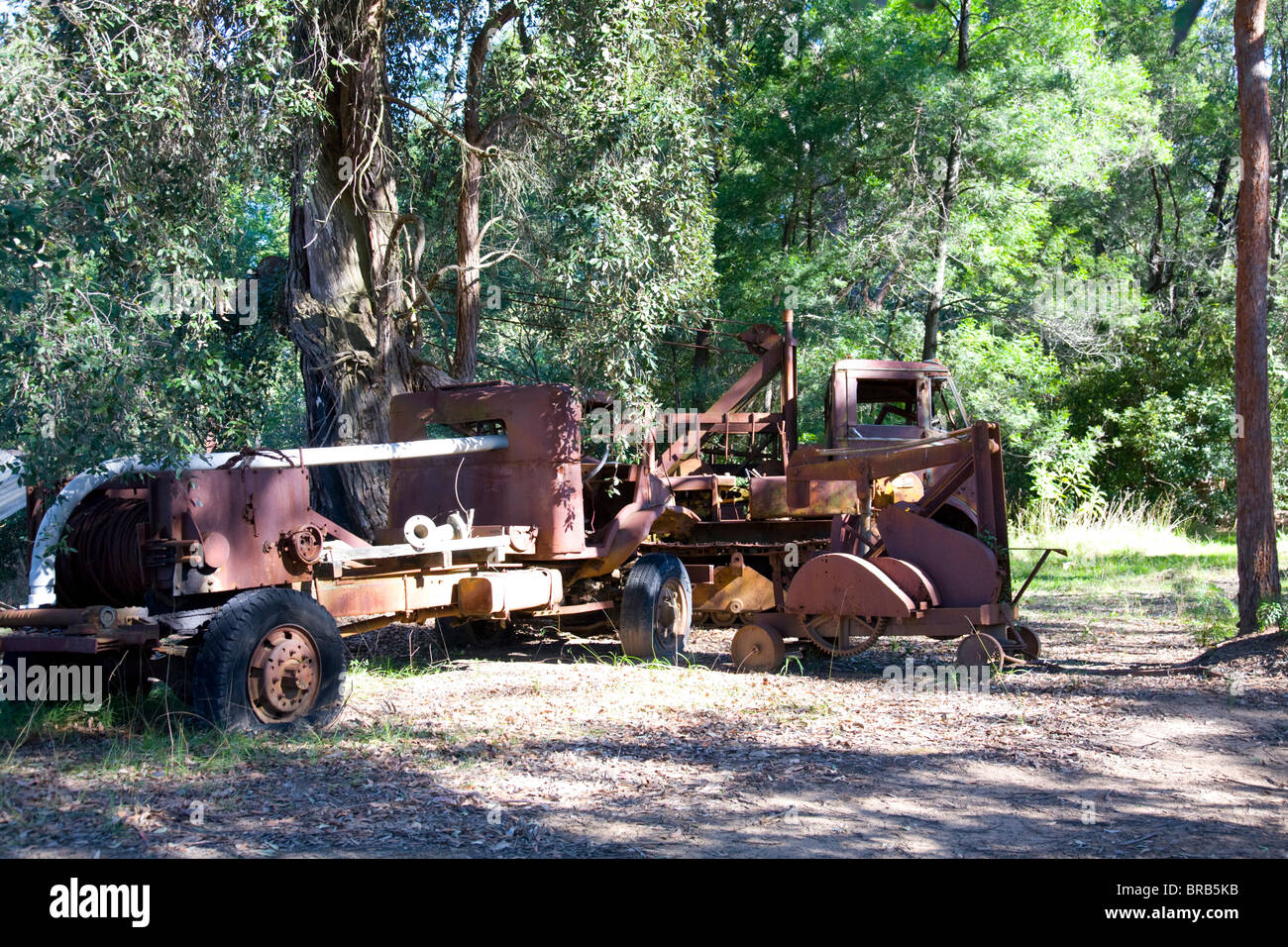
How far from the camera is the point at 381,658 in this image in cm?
1038

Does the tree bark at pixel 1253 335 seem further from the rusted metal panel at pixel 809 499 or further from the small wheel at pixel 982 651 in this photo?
Answer: the rusted metal panel at pixel 809 499

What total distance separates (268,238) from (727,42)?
14.6 m

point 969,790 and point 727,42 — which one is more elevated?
point 727,42

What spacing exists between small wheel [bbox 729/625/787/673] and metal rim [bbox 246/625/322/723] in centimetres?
383

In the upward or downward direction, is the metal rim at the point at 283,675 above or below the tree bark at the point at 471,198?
below

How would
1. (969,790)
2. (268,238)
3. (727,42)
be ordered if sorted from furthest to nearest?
1. (268,238)
2. (727,42)
3. (969,790)

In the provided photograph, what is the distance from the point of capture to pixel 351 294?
42.2 feet

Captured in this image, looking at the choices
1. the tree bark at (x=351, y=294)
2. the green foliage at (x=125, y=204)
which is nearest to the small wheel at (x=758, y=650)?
the green foliage at (x=125, y=204)

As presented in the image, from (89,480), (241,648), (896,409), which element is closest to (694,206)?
(896,409)

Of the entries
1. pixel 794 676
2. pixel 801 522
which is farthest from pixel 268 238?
pixel 794 676

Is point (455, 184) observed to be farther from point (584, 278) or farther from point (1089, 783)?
point (1089, 783)

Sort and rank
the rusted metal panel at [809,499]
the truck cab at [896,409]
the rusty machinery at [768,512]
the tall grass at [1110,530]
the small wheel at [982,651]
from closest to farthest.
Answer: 1. the small wheel at [982,651]
2. the rusty machinery at [768,512]
3. the rusted metal panel at [809,499]
4. the truck cab at [896,409]
5. the tall grass at [1110,530]

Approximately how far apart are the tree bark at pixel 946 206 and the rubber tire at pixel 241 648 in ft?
54.7

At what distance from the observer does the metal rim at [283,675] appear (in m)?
6.64
